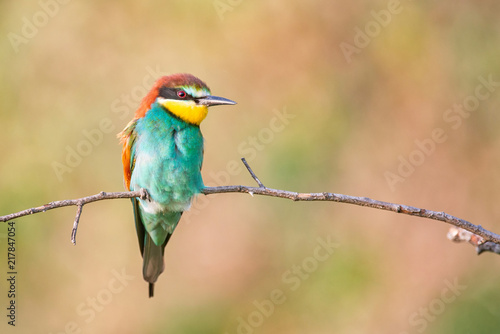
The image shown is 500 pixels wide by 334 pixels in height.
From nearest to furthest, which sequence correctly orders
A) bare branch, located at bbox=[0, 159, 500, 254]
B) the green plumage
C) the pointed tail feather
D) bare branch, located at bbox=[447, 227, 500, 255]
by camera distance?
bare branch, located at bbox=[0, 159, 500, 254] < bare branch, located at bbox=[447, 227, 500, 255] < the green plumage < the pointed tail feather

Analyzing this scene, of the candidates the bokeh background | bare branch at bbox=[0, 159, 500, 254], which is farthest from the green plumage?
the bokeh background

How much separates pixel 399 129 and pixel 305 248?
111 centimetres

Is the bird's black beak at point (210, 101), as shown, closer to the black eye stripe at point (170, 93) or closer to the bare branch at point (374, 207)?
the black eye stripe at point (170, 93)

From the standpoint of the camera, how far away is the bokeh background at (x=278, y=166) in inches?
154

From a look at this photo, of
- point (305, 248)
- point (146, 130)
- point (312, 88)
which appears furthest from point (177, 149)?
point (312, 88)

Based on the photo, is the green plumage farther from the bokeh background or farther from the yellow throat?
the bokeh background

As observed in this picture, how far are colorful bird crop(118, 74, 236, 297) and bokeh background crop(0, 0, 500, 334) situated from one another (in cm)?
138

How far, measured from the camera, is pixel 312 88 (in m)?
4.29

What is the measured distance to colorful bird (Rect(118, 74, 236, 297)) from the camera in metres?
2.50

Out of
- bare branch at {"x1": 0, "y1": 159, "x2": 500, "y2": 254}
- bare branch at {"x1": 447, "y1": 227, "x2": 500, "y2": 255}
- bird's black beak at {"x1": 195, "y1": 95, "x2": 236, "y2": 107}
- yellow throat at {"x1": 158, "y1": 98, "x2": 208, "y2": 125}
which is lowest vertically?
bare branch at {"x1": 0, "y1": 159, "x2": 500, "y2": 254}

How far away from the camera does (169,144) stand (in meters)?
2.52

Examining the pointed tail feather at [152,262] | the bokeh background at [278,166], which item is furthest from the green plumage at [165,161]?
the bokeh background at [278,166]

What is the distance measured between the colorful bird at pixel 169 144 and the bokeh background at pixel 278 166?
4.52ft

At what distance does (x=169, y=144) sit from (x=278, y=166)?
1552mm
